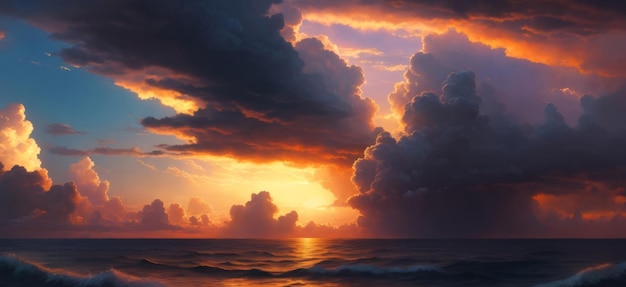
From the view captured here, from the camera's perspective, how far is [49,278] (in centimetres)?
3891

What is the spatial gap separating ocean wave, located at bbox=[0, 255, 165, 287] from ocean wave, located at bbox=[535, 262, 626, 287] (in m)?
29.6

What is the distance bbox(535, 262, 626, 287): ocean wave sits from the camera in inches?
1432

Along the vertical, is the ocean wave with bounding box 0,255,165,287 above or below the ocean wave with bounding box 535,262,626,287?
below

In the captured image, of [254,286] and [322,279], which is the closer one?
[254,286]

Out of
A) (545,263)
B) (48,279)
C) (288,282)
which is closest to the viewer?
(48,279)

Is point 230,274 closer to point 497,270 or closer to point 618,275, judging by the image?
point 497,270

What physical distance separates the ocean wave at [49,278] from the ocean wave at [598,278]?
29.6 metres

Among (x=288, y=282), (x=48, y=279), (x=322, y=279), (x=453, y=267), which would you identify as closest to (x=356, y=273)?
(x=322, y=279)

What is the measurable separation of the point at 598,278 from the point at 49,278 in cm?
4311

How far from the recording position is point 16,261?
43.7 metres

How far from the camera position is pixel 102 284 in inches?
1405

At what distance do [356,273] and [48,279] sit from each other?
25618mm

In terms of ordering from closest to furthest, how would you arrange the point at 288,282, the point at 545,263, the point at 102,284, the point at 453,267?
1. the point at 102,284
2. the point at 288,282
3. the point at 453,267
4. the point at 545,263

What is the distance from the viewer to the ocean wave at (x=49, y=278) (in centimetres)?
3553
